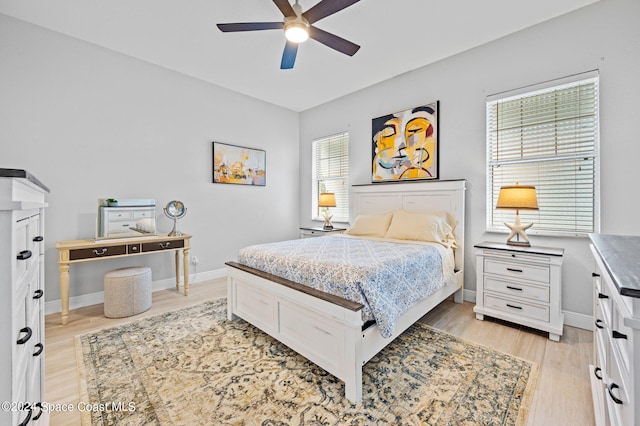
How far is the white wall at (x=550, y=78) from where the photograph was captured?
2.37 metres

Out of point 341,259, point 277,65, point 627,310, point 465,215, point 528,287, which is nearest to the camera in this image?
point 627,310

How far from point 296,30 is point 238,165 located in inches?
103

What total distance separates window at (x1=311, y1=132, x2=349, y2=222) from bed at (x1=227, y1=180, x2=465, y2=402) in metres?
1.69

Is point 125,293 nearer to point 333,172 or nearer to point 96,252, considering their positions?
point 96,252

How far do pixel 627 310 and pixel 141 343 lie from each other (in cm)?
294

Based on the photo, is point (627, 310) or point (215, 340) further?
point (215, 340)

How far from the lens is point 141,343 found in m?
2.30

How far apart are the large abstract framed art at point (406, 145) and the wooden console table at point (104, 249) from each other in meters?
2.92

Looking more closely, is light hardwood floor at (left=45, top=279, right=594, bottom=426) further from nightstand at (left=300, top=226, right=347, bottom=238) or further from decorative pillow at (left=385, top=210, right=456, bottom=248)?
nightstand at (left=300, top=226, right=347, bottom=238)

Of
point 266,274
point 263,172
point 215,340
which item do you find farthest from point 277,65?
point 215,340

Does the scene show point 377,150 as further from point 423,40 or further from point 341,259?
point 341,259

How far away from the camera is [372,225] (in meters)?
3.59

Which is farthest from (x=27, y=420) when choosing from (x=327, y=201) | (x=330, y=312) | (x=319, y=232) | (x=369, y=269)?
(x=327, y=201)

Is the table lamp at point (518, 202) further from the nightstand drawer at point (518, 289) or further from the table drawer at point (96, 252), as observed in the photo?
the table drawer at point (96, 252)
